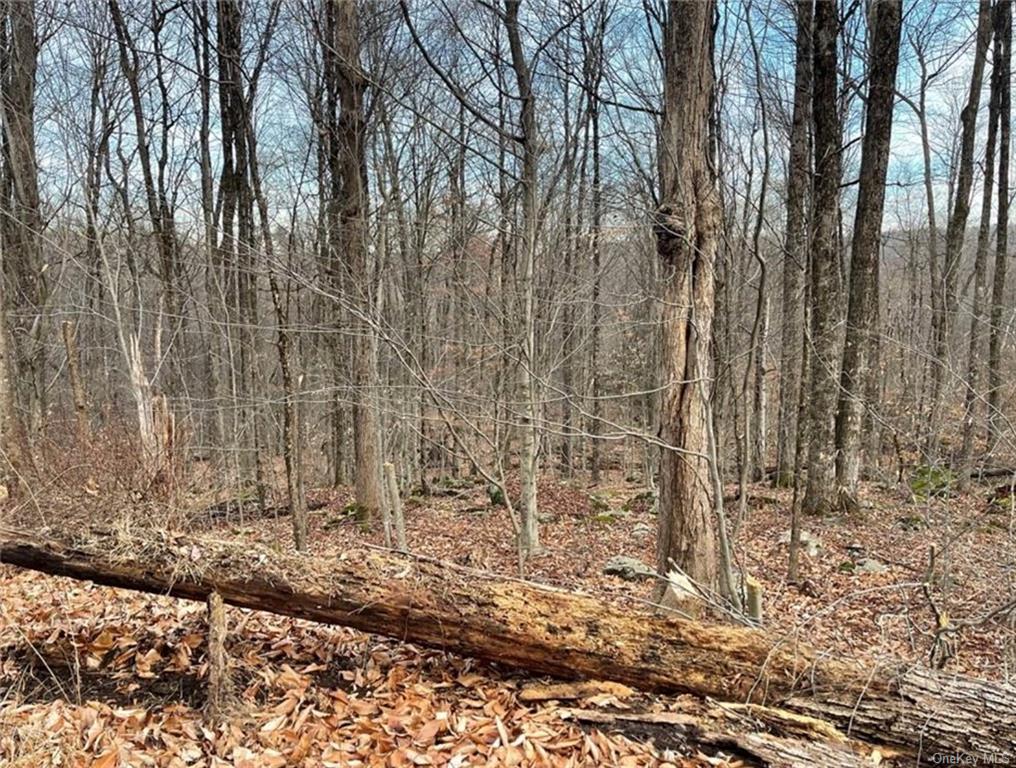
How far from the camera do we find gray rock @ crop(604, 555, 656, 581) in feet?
23.1

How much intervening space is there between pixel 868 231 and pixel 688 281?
6065 millimetres

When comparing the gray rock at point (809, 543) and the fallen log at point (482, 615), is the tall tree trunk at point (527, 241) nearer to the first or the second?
the fallen log at point (482, 615)

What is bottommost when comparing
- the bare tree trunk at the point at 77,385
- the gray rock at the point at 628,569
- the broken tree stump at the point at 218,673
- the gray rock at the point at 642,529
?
the gray rock at the point at 642,529

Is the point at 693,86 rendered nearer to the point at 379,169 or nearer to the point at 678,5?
the point at 678,5

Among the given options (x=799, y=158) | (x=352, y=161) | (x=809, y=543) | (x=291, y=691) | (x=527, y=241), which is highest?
(x=799, y=158)

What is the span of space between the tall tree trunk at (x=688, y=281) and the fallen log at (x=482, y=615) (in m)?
1.21

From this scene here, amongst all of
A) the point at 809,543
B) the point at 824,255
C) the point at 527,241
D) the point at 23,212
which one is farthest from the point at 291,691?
the point at 23,212

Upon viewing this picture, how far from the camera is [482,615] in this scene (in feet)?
9.91

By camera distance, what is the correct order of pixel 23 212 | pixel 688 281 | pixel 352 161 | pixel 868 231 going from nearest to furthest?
1. pixel 688 281
2. pixel 868 231
3. pixel 352 161
4. pixel 23 212

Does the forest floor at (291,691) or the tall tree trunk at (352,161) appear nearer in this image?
the forest floor at (291,691)

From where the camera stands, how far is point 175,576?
9.94 feet

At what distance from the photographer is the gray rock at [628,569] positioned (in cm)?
704

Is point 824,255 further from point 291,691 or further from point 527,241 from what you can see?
point 291,691

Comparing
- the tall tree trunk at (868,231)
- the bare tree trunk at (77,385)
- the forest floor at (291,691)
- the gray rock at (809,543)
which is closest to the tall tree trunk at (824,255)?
the tall tree trunk at (868,231)
